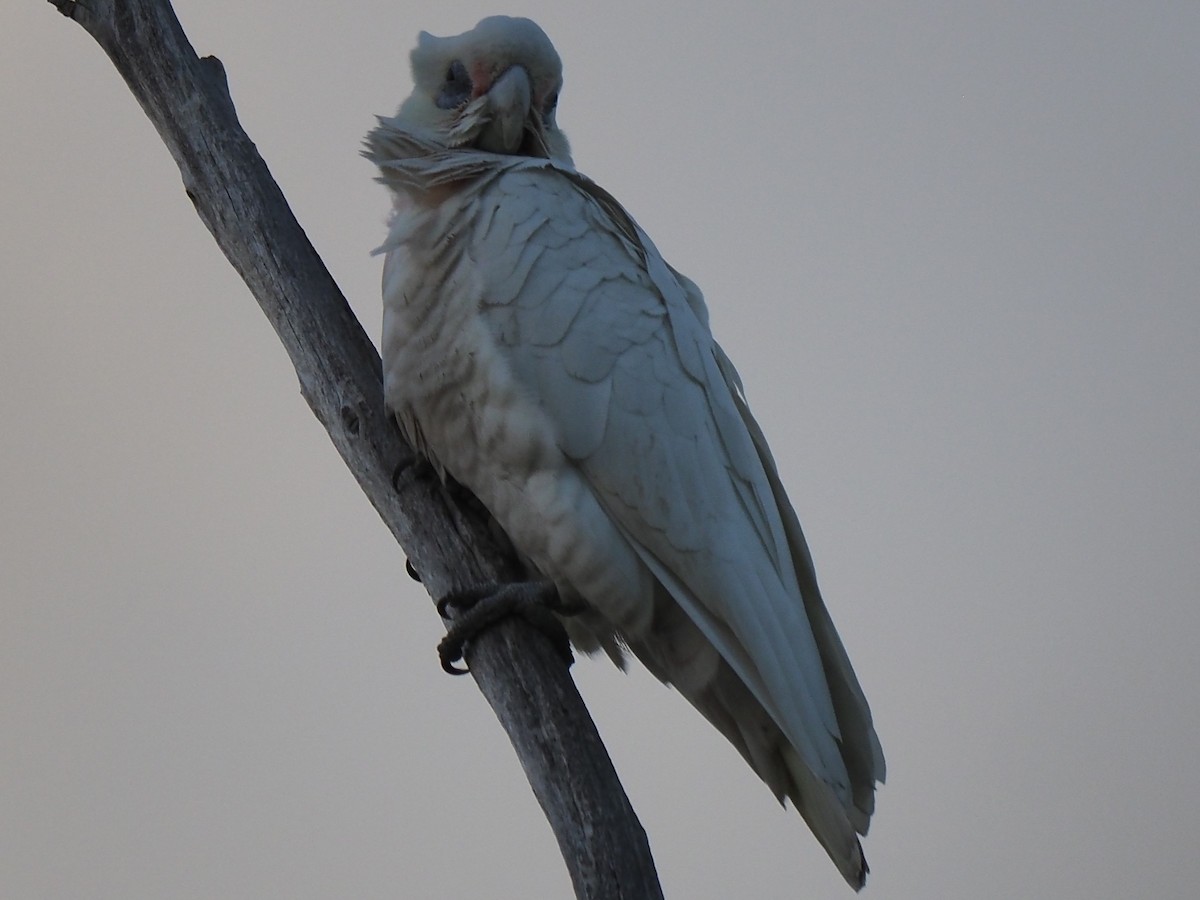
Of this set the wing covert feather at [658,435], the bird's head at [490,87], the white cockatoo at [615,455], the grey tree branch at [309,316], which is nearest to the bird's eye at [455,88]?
the bird's head at [490,87]

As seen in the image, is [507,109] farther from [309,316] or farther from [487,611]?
[487,611]

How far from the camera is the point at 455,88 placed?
267 cm

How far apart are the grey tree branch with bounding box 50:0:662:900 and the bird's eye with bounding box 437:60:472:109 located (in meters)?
0.45

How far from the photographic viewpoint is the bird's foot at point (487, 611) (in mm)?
2133

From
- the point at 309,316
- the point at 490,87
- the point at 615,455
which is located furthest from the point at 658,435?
the point at 490,87

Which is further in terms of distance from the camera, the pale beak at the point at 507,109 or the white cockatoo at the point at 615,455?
the pale beak at the point at 507,109

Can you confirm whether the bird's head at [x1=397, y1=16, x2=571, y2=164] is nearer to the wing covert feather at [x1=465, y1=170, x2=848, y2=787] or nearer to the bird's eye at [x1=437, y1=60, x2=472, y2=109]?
the bird's eye at [x1=437, y1=60, x2=472, y2=109]

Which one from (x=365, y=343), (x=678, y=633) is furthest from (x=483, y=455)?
(x=678, y=633)

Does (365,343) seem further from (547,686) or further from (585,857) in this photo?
(585,857)

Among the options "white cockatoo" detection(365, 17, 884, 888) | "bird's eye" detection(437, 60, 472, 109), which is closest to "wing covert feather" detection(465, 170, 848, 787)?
"white cockatoo" detection(365, 17, 884, 888)

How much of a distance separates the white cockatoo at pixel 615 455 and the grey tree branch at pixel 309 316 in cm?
7

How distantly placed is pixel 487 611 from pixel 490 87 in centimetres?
117

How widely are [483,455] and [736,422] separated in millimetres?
521

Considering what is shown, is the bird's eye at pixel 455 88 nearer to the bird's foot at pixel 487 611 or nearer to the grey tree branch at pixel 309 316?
the grey tree branch at pixel 309 316
